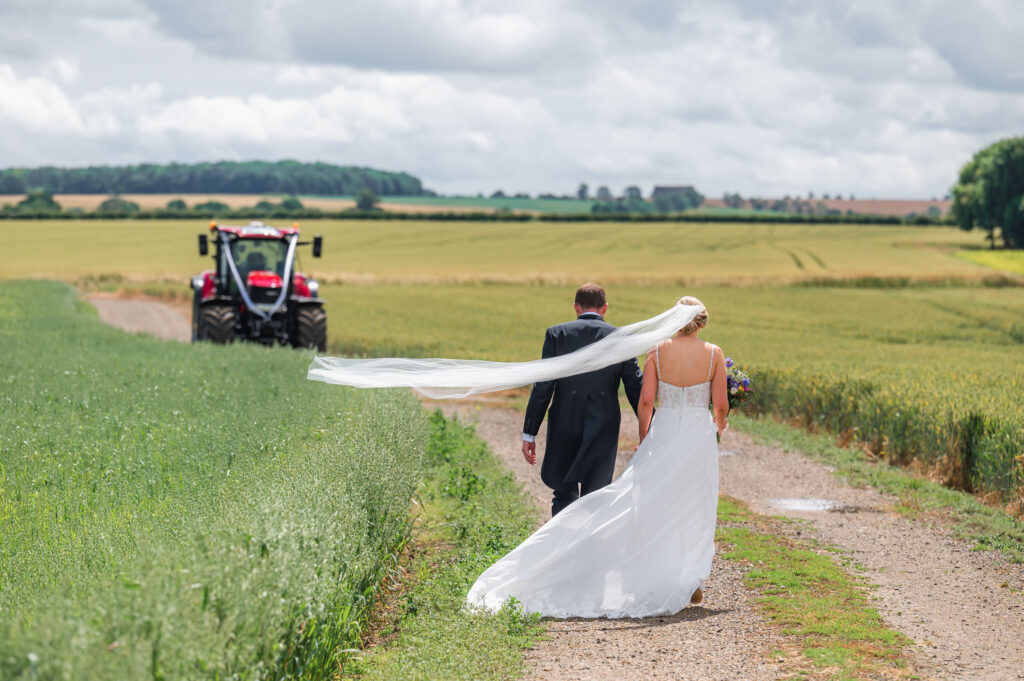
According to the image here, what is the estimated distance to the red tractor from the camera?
24062 millimetres

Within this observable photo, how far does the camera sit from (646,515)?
26.6ft

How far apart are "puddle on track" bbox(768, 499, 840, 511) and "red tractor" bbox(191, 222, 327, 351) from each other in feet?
44.4

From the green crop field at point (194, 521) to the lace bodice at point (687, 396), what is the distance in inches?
89.8

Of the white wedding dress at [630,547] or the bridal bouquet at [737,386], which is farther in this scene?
the bridal bouquet at [737,386]

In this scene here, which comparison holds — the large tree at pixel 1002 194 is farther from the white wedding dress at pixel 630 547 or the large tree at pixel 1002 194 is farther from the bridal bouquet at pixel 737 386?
the white wedding dress at pixel 630 547

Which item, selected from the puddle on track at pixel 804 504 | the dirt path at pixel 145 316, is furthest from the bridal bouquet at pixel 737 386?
the dirt path at pixel 145 316

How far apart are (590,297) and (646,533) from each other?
6.56 ft

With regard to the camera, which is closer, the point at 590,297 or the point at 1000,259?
the point at 590,297

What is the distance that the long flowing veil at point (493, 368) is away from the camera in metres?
8.52

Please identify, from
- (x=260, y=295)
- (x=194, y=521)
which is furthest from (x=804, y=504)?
(x=260, y=295)

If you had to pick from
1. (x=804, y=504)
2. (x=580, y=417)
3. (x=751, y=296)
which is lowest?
(x=751, y=296)

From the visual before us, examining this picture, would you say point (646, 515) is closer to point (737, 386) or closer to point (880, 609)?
point (737, 386)

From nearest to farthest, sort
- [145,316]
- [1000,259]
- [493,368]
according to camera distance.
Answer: [493,368]
[145,316]
[1000,259]

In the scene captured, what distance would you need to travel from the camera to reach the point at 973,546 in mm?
10320
